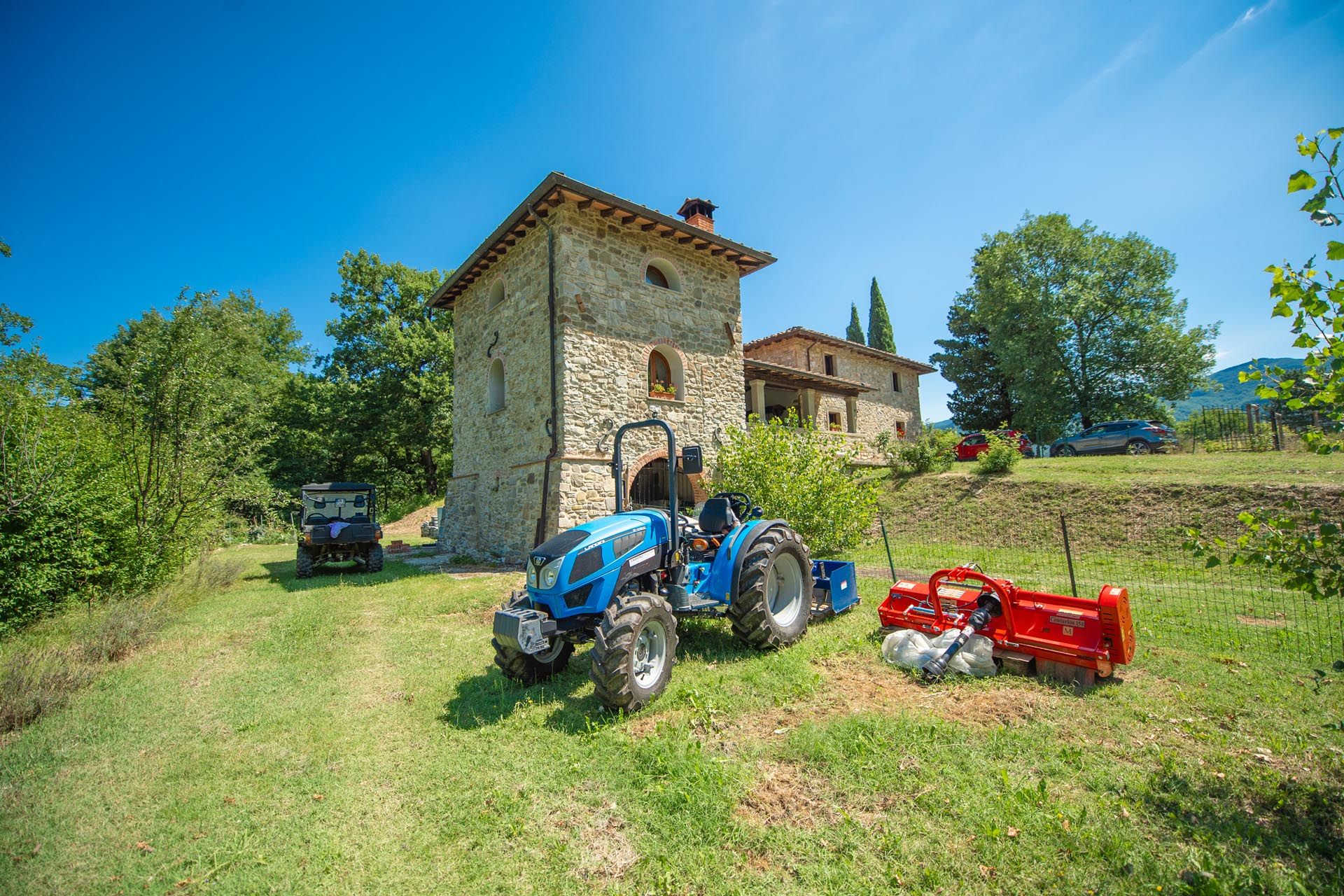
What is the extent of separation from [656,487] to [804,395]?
7.99 metres

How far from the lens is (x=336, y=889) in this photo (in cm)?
222

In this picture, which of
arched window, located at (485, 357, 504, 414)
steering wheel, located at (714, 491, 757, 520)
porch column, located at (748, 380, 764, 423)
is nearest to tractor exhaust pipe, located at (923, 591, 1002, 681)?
steering wheel, located at (714, 491, 757, 520)

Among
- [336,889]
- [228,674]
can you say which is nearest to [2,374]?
[228,674]

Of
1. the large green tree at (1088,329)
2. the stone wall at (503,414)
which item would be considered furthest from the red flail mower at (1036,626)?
the large green tree at (1088,329)

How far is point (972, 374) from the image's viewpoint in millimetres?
29594

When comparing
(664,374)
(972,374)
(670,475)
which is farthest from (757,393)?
(972,374)

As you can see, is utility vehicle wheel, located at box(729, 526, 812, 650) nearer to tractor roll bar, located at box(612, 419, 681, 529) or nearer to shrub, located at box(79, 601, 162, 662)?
tractor roll bar, located at box(612, 419, 681, 529)

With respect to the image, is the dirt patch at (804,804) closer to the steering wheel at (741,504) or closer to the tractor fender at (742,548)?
the tractor fender at (742,548)

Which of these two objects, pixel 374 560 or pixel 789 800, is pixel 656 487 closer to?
pixel 374 560

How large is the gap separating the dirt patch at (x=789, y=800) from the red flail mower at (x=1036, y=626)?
1619 mm

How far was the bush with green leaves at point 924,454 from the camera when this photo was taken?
49.5 feet

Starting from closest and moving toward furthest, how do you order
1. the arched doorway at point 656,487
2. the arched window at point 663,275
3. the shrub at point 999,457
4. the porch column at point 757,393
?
1. the arched window at point 663,275
2. the arched doorway at point 656,487
3. the shrub at point 999,457
4. the porch column at point 757,393

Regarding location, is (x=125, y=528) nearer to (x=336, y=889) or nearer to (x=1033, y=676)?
(x=336, y=889)

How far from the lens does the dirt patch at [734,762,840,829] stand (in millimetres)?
2532
